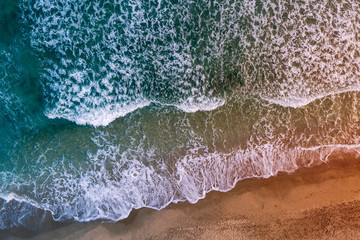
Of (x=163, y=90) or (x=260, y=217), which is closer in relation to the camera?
(x=260, y=217)

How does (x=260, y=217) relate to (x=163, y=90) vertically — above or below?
below

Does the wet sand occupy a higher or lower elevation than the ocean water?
lower

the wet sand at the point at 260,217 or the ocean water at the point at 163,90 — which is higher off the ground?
the ocean water at the point at 163,90

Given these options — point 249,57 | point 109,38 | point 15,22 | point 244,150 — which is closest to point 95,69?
point 109,38

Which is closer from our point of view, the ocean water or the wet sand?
the wet sand

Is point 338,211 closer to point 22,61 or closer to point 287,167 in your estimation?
point 287,167
